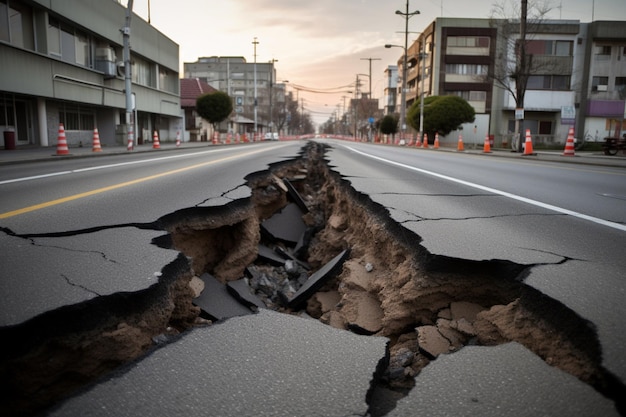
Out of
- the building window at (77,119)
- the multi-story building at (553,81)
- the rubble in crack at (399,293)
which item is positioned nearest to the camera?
the rubble in crack at (399,293)

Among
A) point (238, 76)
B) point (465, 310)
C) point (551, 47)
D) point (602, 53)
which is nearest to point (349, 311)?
point (465, 310)

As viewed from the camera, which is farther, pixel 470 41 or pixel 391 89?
pixel 391 89

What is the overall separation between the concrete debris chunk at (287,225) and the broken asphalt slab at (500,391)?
434 centimetres

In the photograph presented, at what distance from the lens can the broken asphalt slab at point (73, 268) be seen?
203cm

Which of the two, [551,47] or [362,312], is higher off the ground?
[551,47]

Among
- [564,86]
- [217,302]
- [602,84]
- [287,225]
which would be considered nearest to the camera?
Result: [217,302]

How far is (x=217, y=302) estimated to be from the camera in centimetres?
345

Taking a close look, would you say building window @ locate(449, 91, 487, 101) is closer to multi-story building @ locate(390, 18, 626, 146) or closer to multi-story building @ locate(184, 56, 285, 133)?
multi-story building @ locate(390, 18, 626, 146)

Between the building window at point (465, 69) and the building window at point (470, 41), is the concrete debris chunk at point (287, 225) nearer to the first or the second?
the building window at point (465, 69)

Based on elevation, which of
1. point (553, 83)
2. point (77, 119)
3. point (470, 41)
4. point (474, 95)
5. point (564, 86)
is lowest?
point (77, 119)

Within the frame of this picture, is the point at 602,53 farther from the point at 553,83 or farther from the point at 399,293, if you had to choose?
the point at 399,293

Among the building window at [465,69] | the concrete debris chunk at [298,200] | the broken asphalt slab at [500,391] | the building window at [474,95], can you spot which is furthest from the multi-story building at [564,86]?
the broken asphalt slab at [500,391]

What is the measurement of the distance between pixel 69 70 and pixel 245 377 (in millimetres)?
24870

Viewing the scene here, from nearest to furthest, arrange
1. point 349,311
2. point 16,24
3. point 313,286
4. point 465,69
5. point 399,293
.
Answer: point 399,293 → point 349,311 → point 313,286 → point 16,24 → point 465,69
